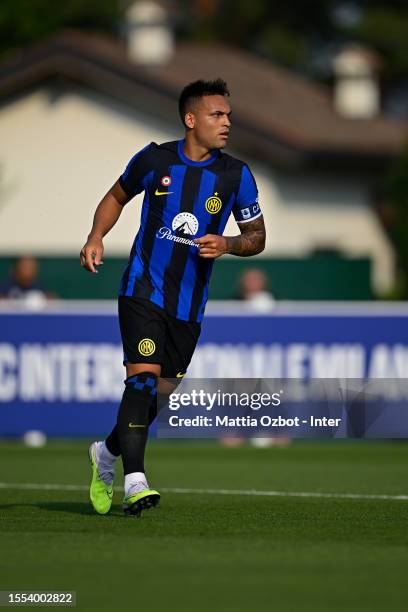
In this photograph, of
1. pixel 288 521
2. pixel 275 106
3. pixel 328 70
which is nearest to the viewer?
pixel 288 521

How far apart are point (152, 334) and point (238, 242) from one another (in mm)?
634

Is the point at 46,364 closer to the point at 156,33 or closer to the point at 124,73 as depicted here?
the point at 124,73

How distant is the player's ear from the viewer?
8.34 m

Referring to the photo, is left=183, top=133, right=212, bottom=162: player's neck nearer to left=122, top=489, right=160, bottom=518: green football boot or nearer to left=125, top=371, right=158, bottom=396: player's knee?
left=125, top=371, right=158, bottom=396: player's knee

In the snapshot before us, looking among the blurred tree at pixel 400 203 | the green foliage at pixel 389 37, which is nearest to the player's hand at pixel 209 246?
the blurred tree at pixel 400 203

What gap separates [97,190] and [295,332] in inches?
648

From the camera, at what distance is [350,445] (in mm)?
17016

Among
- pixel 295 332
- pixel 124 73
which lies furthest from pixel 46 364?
pixel 124 73

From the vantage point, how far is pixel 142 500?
7.98 meters

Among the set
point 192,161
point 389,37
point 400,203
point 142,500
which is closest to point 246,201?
point 192,161

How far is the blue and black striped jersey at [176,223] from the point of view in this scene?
823 centimetres

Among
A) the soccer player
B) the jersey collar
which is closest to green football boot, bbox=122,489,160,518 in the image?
the soccer player

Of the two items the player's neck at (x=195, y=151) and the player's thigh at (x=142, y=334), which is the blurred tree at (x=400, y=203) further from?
the player's thigh at (x=142, y=334)

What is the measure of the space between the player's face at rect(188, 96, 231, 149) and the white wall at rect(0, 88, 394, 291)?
23.5 metres
